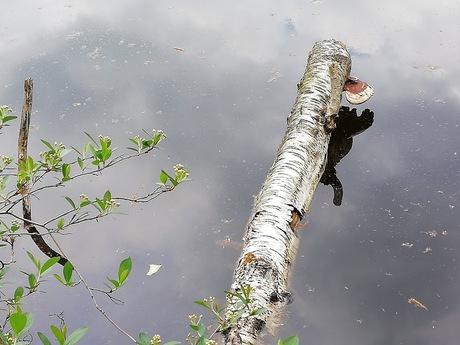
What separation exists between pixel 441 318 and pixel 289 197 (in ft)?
4.33

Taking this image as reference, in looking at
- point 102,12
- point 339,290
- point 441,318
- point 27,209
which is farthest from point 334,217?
point 102,12

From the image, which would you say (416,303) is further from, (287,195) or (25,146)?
(25,146)

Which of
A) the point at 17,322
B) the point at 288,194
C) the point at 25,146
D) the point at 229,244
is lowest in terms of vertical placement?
the point at 229,244

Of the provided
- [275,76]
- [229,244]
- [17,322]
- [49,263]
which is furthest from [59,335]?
[275,76]

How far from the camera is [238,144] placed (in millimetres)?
5059

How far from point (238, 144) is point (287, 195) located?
118 cm

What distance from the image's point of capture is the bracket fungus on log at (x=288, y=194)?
3.25 m

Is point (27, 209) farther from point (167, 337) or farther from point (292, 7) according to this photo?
point (292, 7)

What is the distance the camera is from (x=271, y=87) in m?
5.88

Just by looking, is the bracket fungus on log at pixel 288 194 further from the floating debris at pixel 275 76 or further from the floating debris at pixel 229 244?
the floating debris at pixel 275 76

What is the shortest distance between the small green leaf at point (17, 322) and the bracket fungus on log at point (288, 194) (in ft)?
2.37

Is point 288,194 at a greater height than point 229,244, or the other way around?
point 288,194

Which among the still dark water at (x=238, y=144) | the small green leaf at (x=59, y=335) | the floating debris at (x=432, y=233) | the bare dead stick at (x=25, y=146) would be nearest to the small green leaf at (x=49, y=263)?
the small green leaf at (x=59, y=335)

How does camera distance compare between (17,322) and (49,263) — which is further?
(49,263)
